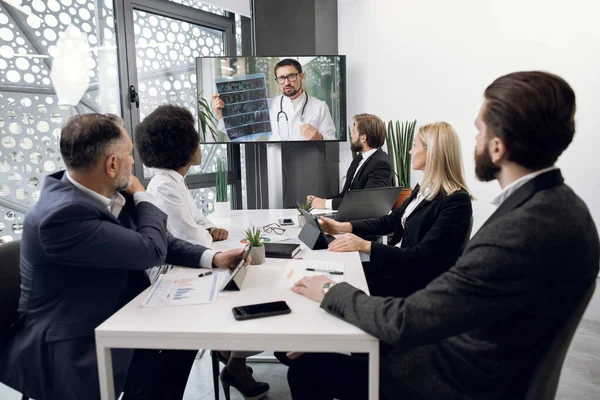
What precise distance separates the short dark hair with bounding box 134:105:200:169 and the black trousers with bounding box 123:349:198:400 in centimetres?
91

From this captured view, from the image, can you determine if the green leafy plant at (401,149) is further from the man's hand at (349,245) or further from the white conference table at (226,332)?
the white conference table at (226,332)

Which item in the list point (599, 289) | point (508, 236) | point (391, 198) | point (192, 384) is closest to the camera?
point (508, 236)

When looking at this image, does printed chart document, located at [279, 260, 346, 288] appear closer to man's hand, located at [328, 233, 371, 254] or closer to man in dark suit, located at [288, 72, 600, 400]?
man's hand, located at [328, 233, 371, 254]

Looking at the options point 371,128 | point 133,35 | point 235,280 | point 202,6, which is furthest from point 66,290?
point 202,6

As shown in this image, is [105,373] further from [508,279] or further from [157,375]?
[508,279]

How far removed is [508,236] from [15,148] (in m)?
3.15

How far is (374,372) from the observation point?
1.10 m

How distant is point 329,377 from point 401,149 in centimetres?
283

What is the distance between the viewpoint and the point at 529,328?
948mm

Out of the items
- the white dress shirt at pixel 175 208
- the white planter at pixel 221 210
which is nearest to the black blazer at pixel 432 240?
the white dress shirt at pixel 175 208

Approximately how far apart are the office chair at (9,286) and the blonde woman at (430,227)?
126 cm

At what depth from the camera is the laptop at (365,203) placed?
7.97ft

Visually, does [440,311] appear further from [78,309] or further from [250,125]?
[250,125]

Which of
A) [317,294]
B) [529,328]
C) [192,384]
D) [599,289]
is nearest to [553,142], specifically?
[529,328]
